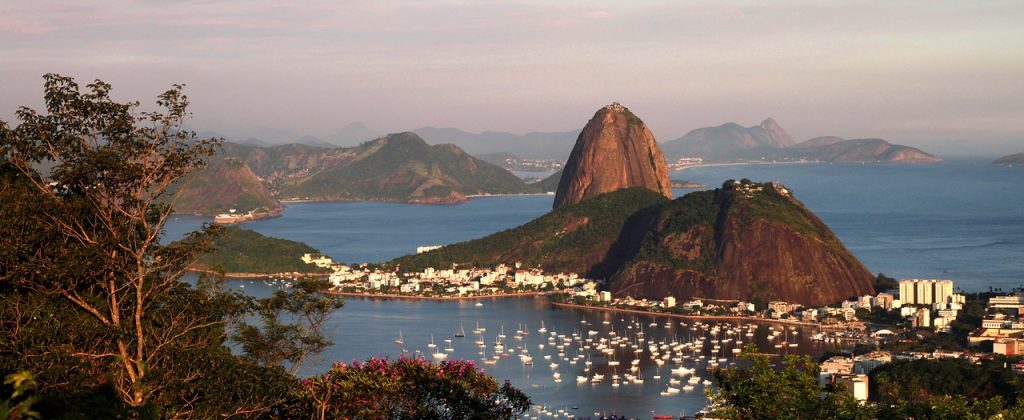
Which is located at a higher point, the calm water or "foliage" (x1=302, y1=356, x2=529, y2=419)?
"foliage" (x1=302, y1=356, x2=529, y2=419)

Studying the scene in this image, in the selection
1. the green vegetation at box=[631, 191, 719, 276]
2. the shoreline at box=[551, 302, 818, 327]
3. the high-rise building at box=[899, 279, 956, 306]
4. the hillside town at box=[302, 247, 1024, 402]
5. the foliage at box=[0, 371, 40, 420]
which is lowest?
the shoreline at box=[551, 302, 818, 327]

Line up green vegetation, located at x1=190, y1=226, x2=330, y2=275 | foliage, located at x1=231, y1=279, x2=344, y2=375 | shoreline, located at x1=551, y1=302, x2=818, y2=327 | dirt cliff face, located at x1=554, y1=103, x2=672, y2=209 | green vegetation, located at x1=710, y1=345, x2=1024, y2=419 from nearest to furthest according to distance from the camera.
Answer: green vegetation, located at x1=710, y1=345, x2=1024, y2=419, foliage, located at x1=231, y1=279, x2=344, y2=375, shoreline, located at x1=551, y1=302, x2=818, y2=327, green vegetation, located at x1=190, y1=226, x2=330, y2=275, dirt cliff face, located at x1=554, y1=103, x2=672, y2=209

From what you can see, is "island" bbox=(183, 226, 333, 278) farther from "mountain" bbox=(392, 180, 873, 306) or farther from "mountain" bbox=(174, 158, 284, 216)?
"mountain" bbox=(174, 158, 284, 216)

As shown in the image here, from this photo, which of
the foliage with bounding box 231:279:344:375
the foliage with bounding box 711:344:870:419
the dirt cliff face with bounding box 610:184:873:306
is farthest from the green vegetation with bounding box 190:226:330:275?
the foliage with bounding box 711:344:870:419

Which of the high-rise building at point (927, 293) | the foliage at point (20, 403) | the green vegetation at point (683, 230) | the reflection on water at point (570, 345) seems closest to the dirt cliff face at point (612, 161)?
the green vegetation at point (683, 230)

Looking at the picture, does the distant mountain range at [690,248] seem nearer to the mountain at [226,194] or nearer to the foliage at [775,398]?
the foliage at [775,398]

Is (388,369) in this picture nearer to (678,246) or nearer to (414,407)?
(414,407)

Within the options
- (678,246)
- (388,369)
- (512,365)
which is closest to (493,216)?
(678,246)
